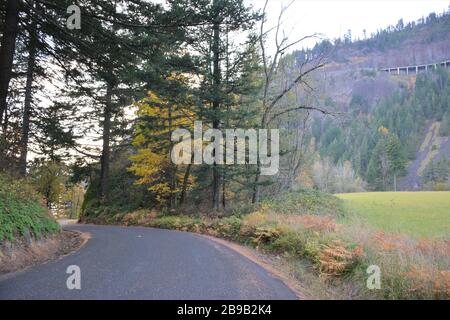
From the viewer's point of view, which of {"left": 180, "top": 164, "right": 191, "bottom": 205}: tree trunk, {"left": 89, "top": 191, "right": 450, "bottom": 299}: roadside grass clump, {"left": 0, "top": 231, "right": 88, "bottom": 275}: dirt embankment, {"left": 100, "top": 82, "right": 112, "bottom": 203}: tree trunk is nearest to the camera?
{"left": 89, "top": 191, "right": 450, "bottom": 299}: roadside grass clump

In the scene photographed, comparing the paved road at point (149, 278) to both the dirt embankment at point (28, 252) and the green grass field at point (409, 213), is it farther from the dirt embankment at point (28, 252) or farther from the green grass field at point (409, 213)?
the green grass field at point (409, 213)

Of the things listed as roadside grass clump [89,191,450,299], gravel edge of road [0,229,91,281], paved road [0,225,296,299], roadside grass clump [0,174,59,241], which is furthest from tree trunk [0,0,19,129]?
roadside grass clump [89,191,450,299]

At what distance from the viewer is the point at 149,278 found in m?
6.21

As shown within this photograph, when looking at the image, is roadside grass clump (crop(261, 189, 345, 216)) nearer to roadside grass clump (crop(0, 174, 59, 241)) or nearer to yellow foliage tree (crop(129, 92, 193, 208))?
yellow foliage tree (crop(129, 92, 193, 208))

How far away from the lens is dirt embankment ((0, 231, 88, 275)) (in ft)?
23.6

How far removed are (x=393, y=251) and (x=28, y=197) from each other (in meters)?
10.0

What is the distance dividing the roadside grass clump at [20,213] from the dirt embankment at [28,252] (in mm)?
176

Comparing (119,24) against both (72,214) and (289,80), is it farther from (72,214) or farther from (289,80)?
(72,214)

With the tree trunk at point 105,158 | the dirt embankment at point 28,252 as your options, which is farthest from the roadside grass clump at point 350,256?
the tree trunk at point 105,158

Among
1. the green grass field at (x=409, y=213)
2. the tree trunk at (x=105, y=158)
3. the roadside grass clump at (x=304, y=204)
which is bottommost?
the green grass field at (x=409, y=213)

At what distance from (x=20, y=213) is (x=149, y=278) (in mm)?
4823

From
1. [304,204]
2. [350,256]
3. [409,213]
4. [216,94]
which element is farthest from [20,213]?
[409,213]

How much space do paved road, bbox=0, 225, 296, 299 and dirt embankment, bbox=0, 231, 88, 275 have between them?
465mm

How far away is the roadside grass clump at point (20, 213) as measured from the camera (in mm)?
7963
